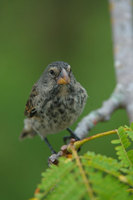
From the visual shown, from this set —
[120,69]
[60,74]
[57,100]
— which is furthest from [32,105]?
[120,69]

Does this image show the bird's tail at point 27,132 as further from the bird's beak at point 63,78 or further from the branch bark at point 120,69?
the bird's beak at point 63,78

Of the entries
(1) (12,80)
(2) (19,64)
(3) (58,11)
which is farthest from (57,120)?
(3) (58,11)

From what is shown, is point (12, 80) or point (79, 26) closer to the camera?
point (12, 80)

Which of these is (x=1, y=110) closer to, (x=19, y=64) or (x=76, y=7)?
(x=19, y=64)

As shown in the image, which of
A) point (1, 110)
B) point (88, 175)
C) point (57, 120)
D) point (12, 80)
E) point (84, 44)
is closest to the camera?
point (88, 175)

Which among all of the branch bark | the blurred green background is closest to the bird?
the branch bark

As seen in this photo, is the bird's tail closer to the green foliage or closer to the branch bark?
the branch bark

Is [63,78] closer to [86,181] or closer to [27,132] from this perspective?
[27,132]
